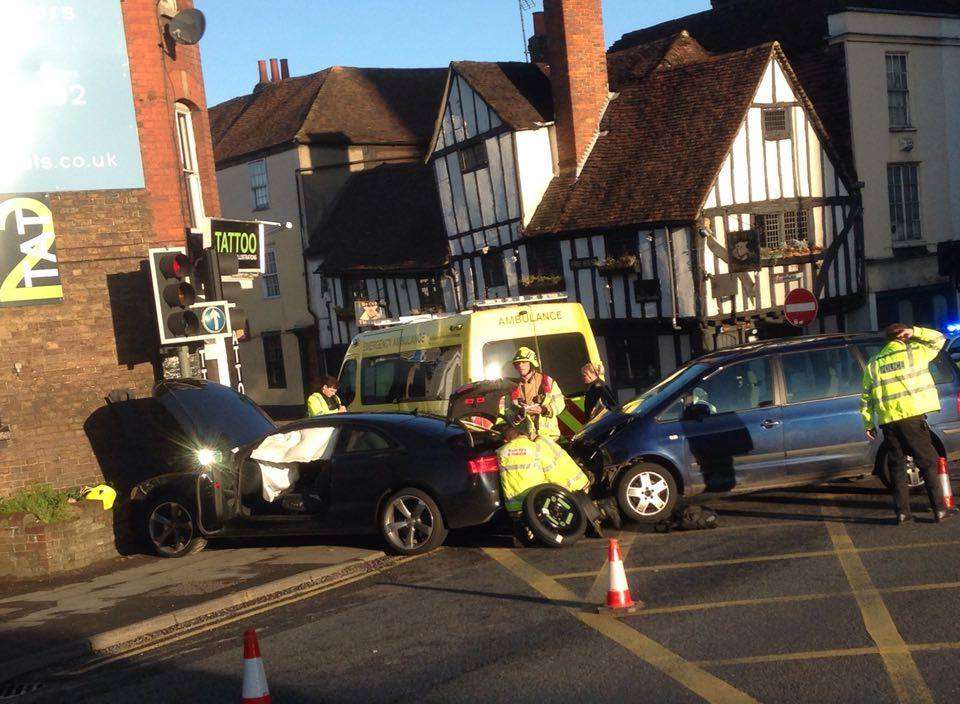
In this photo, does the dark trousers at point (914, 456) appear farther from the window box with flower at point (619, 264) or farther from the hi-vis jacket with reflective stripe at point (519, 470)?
the window box with flower at point (619, 264)

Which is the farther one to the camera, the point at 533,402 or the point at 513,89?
the point at 513,89

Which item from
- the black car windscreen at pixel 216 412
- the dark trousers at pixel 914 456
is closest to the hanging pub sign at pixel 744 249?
the black car windscreen at pixel 216 412

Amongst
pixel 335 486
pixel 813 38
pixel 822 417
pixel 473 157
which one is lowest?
pixel 335 486

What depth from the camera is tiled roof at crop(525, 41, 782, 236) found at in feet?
82.1

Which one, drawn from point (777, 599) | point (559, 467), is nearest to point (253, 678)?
point (777, 599)

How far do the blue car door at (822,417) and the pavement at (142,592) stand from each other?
449 cm

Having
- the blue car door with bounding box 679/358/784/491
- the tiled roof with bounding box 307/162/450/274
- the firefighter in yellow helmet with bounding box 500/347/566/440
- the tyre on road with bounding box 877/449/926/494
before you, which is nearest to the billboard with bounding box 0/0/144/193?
the firefighter in yellow helmet with bounding box 500/347/566/440

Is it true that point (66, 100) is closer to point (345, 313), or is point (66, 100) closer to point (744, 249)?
point (744, 249)

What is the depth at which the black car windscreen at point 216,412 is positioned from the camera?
1371 centimetres

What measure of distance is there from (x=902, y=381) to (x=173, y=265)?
757 cm

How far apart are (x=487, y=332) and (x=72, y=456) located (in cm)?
561

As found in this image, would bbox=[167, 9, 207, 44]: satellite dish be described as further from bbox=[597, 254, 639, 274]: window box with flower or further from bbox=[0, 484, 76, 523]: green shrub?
bbox=[597, 254, 639, 274]: window box with flower

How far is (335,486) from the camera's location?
11.7 m

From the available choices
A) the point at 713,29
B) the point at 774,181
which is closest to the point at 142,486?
the point at 774,181
